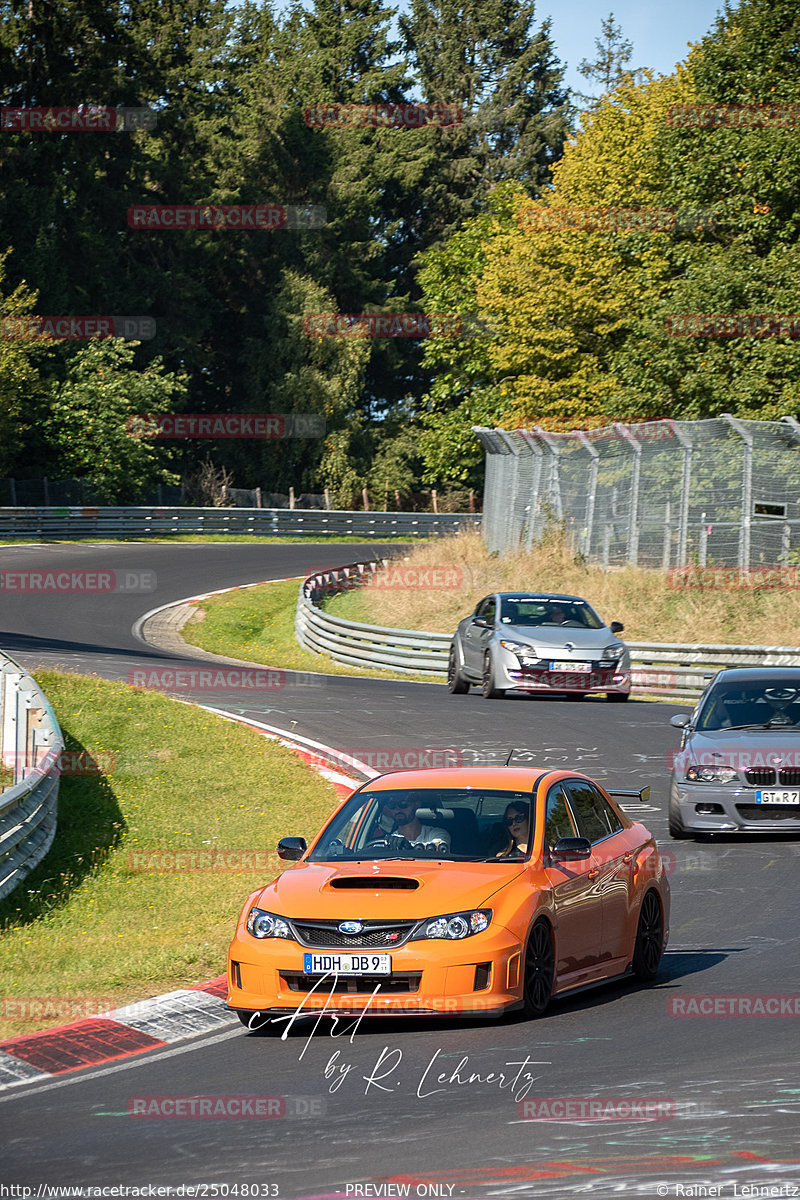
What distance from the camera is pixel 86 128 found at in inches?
2798

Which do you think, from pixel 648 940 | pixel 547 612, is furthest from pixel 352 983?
pixel 547 612

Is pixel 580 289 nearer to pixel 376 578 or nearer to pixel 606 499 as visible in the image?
pixel 376 578

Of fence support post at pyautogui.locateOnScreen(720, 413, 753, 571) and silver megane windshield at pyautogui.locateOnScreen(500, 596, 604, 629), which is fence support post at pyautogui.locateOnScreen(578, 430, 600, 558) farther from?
silver megane windshield at pyautogui.locateOnScreen(500, 596, 604, 629)

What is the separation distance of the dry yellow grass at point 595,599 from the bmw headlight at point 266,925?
893 inches

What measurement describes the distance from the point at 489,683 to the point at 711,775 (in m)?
10.5

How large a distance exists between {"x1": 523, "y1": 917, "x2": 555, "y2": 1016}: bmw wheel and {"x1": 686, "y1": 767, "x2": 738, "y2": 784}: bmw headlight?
6.59m

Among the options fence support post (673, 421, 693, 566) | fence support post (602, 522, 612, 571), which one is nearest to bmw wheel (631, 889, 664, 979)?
fence support post (673, 421, 693, 566)

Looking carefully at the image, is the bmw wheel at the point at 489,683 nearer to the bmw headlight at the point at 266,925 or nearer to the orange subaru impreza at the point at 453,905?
the orange subaru impreza at the point at 453,905

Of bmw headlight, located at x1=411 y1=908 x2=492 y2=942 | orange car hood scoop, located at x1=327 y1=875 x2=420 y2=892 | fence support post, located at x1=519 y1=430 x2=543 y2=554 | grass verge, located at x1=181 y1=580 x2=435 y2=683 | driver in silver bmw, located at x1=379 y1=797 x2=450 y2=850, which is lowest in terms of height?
grass verge, located at x1=181 y1=580 x2=435 y2=683

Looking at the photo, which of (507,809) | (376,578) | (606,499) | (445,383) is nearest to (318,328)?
(445,383)

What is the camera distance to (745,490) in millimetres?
31219

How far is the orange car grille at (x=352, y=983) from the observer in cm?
836

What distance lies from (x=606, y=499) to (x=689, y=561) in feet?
10.5

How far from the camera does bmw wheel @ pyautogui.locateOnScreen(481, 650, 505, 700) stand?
1004 inches
